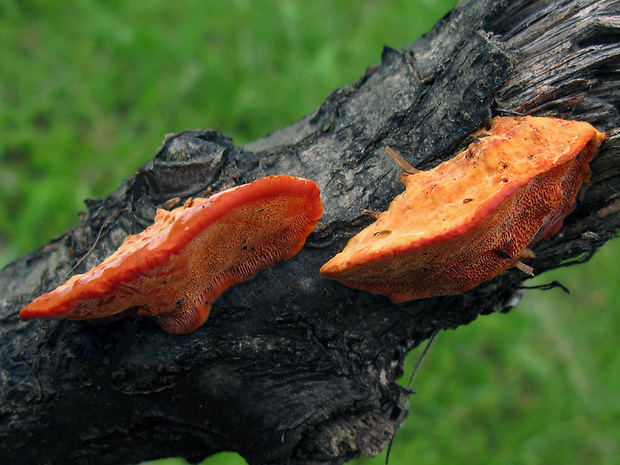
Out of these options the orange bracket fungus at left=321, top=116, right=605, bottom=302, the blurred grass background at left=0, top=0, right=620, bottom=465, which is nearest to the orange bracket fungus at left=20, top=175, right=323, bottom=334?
the orange bracket fungus at left=321, top=116, right=605, bottom=302

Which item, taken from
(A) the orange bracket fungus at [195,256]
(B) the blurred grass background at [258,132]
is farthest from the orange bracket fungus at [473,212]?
(B) the blurred grass background at [258,132]

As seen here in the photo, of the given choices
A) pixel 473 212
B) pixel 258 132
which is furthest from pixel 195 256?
pixel 258 132

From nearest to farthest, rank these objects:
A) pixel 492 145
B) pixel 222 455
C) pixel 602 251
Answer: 1. pixel 492 145
2. pixel 222 455
3. pixel 602 251

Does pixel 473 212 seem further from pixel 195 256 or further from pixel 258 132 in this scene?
pixel 258 132

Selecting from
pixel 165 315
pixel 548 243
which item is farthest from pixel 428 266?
pixel 165 315

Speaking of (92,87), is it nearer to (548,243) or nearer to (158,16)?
(158,16)

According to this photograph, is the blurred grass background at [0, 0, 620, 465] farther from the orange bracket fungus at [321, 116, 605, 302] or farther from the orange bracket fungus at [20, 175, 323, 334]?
the orange bracket fungus at [321, 116, 605, 302]
